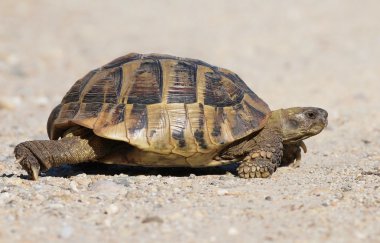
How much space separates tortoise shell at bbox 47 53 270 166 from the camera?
20.3 feet

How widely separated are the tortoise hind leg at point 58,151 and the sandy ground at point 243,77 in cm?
16

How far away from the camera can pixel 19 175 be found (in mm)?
6410

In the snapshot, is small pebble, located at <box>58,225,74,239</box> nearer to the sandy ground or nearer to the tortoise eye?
the sandy ground

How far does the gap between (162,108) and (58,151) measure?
1038 mm

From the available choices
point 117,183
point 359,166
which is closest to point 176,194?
point 117,183

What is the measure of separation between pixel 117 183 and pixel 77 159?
1.90 feet

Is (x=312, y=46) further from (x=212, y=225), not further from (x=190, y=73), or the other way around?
(x=212, y=225)

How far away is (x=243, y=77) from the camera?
14.5 m

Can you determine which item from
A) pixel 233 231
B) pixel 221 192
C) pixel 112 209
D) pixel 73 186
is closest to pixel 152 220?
pixel 112 209

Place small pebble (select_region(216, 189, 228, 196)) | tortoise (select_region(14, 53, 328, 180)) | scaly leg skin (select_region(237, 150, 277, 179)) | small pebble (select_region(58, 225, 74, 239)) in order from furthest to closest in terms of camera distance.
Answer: scaly leg skin (select_region(237, 150, 277, 179)) < tortoise (select_region(14, 53, 328, 180)) < small pebble (select_region(216, 189, 228, 196)) < small pebble (select_region(58, 225, 74, 239))

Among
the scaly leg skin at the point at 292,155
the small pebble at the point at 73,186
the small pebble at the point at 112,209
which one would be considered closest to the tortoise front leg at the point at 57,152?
the small pebble at the point at 73,186

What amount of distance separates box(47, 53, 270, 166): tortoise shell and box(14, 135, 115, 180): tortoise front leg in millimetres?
218

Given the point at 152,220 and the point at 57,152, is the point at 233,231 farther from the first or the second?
the point at 57,152

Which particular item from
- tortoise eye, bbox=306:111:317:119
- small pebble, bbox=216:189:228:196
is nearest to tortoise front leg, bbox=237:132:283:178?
tortoise eye, bbox=306:111:317:119
